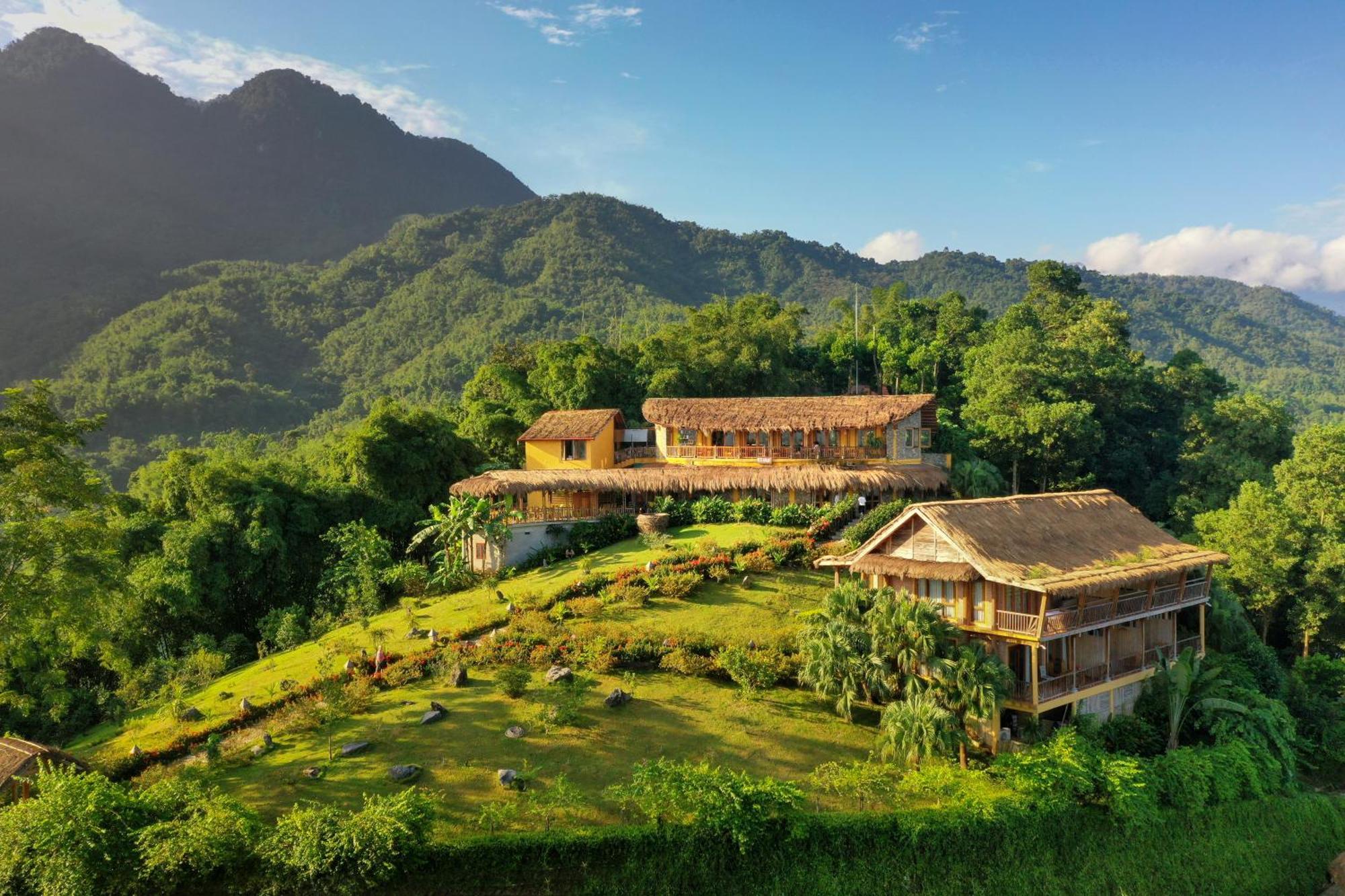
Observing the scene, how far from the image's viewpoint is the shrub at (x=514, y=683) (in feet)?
63.7

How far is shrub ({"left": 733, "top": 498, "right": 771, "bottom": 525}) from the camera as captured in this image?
30.7 meters

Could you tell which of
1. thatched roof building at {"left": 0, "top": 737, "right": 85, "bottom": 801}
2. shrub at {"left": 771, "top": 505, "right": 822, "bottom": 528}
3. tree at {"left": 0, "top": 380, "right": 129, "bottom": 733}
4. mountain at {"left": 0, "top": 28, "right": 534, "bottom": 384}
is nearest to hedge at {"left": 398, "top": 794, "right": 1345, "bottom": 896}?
thatched roof building at {"left": 0, "top": 737, "right": 85, "bottom": 801}

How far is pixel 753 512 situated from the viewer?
Result: 3089 cm

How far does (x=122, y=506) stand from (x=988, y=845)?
3076 centimetres

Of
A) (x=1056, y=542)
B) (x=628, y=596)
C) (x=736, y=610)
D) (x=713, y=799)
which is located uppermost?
A: (x=1056, y=542)

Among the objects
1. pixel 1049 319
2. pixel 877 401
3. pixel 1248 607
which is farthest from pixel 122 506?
pixel 1049 319

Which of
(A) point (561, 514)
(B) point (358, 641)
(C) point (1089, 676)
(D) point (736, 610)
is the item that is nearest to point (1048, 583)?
(C) point (1089, 676)

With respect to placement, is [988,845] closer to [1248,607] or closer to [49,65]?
[1248,607]

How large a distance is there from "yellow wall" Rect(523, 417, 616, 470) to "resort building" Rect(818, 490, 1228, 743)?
14869 mm

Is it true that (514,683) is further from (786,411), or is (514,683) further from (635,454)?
(786,411)

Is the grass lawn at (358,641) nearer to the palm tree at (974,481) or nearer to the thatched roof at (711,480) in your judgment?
the thatched roof at (711,480)

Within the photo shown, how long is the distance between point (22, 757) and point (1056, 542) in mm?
23008

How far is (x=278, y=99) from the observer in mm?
145875

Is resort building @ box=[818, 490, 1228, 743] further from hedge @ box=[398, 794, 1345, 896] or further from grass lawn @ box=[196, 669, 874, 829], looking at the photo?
grass lawn @ box=[196, 669, 874, 829]
